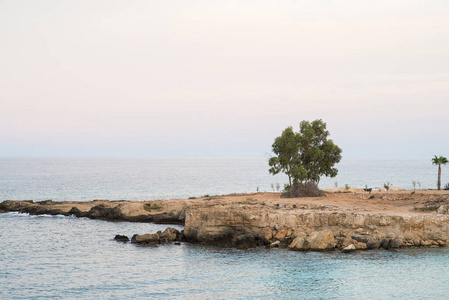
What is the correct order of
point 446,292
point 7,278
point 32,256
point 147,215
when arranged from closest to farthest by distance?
point 446,292
point 7,278
point 32,256
point 147,215

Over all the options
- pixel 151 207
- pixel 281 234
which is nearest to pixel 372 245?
pixel 281 234

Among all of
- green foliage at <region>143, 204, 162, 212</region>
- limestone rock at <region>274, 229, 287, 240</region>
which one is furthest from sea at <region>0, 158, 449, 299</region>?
green foliage at <region>143, 204, 162, 212</region>

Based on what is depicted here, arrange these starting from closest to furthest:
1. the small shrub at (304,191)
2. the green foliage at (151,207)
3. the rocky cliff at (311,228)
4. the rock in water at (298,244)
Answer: the rock in water at (298,244), the rocky cliff at (311,228), the small shrub at (304,191), the green foliage at (151,207)

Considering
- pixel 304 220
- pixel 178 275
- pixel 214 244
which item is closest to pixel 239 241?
pixel 214 244

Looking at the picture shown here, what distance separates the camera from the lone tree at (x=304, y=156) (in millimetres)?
62869

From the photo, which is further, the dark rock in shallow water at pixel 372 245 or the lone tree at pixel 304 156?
the lone tree at pixel 304 156

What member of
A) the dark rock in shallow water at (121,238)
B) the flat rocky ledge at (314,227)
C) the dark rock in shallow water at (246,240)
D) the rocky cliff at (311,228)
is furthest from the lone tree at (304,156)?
the dark rock in shallow water at (121,238)

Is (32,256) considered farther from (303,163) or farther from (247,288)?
(303,163)

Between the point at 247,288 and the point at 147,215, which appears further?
the point at 147,215

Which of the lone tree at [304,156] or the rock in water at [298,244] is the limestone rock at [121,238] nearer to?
the rock in water at [298,244]

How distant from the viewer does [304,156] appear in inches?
2586

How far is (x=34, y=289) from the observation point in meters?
28.6

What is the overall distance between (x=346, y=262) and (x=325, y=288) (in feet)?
20.6

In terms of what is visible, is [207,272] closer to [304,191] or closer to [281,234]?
[281,234]
